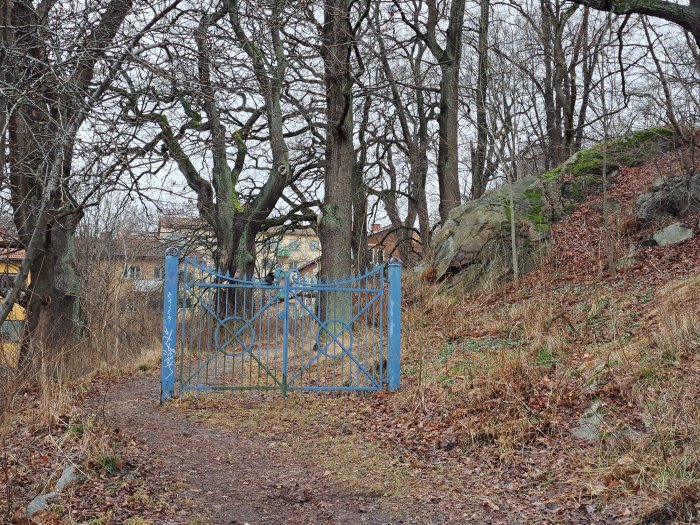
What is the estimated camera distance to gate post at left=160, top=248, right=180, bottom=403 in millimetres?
7816

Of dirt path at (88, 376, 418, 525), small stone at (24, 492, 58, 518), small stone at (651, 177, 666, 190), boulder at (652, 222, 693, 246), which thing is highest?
small stone at (651, 177, 666, 190)

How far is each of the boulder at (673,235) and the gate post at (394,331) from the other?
214 inches

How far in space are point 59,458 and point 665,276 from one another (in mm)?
8349

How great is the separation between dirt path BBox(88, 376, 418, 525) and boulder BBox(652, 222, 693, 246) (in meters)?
7.99

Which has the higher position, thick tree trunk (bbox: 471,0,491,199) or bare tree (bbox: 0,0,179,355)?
thick tree trunk (bbox: 471,0,491,199)

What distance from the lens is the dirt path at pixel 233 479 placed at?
4543mm

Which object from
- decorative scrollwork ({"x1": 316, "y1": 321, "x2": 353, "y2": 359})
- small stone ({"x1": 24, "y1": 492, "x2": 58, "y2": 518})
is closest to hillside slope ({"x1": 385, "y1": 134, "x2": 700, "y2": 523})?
decorative scrollwork ({"x1": 316, "y1": 321, "x2": 353, "y2": 359})

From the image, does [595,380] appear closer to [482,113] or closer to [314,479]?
[314,479]

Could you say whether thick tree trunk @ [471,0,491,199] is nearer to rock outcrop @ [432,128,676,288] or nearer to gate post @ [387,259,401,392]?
rock outcrop @ [432,128,676,288]

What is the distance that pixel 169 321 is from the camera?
7816 mm

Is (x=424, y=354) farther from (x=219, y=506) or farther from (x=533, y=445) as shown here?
(x=219, y=506)

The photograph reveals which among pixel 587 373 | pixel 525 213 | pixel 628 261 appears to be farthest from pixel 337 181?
pixel 587 373

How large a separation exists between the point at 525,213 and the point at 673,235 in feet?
11.1

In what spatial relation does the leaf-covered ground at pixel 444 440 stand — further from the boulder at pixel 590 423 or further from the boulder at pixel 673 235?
the boulder at pixel 673 235
